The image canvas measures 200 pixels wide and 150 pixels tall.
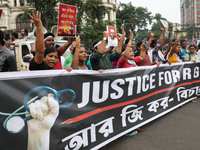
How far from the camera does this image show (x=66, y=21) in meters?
3.74

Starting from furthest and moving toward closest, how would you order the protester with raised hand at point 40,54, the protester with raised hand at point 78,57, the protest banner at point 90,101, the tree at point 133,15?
1. the tree at point 133,15
2. the protester with raised hand at point 78,57
3. the protester with raised hand at point 40,54
4. the protest banner at point 90,101

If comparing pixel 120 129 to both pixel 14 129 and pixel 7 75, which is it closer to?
pixel 14 129

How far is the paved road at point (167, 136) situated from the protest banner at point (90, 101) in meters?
0.14

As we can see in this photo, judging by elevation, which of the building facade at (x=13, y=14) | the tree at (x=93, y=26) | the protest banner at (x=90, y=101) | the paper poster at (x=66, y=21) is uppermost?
the building facade at (x=13, y=14)

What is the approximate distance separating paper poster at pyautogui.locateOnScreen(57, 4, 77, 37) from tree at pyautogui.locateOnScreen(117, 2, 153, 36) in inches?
1727

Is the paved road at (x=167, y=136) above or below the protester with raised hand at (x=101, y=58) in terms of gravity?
below

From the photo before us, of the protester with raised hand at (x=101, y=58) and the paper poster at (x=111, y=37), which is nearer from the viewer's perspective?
the protester with raised hand at (x=101, y=58)

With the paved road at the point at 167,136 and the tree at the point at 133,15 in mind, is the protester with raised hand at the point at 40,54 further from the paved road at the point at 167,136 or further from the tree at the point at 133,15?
the tree at the point at 133,15

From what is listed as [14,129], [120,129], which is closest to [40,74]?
[14,129]

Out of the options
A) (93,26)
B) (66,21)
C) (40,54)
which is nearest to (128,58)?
(66,21)

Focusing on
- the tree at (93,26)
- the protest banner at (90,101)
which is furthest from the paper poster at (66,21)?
the tree at (93,26)

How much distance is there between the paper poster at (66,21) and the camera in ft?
12.0

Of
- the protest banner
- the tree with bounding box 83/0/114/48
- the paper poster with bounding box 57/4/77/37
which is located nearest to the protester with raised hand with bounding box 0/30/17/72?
the protest banner

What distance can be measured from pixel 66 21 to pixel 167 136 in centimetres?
272
